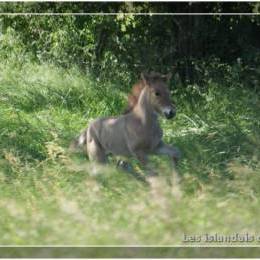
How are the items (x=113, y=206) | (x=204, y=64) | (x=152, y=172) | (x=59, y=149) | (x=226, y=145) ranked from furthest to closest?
(x=204, y=64), (x=226, y=145), (x=59, y=149), (x=152, y=172), (x=113, y=206)

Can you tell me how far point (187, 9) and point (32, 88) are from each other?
314 centimetres

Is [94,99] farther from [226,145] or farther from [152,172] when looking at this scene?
[152,172]

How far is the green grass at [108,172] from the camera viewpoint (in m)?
7.21

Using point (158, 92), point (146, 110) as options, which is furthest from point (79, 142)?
point (158, 92)

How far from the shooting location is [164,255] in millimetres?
7141

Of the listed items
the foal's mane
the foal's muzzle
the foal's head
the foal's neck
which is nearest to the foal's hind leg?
the foal's mane

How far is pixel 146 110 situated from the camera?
30.6ft

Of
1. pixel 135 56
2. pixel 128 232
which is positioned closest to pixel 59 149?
pixel 128 232

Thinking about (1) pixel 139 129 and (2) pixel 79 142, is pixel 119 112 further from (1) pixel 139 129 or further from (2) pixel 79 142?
(1) pixel 139 129

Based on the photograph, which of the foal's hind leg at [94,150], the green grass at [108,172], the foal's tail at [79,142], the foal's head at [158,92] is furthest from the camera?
the foal's tail at [79,142]

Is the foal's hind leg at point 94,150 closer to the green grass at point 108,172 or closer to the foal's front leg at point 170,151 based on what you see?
the green grass at point 108,172

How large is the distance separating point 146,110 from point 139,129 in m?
0.23

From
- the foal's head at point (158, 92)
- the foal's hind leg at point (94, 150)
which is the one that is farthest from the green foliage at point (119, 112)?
the foal's head at point (158, 92)

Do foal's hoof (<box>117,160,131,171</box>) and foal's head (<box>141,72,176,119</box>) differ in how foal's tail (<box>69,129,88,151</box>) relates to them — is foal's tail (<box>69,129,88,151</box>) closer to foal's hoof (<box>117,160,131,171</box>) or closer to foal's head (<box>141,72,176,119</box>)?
foal's hoof (<box>117,160,131,171</box>)
